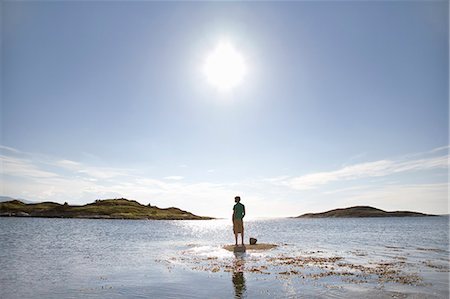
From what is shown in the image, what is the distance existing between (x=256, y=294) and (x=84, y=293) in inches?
305

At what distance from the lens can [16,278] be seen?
17641mm

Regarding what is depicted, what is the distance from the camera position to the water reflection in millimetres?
14241

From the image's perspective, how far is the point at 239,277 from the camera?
17.5 metres

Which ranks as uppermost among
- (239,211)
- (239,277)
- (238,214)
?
(239,211)

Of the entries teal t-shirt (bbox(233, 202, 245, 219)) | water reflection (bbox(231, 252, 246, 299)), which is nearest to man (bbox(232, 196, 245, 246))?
teal t-shirt (bbox(233, 202, 245, 219))

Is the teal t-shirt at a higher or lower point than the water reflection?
higher

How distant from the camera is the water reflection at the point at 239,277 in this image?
46.7 feet

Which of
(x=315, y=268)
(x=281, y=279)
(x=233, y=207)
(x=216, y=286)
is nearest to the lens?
(x=216, y=286)

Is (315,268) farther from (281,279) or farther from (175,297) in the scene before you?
(175,297)

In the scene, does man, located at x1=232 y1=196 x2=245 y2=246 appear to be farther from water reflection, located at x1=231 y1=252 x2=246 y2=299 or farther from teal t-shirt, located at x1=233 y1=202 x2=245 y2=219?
water reflection, located at x1=231 y1=252 x2=246 y2=299

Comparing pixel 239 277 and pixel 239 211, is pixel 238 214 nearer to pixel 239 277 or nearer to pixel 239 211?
pixel 239 211

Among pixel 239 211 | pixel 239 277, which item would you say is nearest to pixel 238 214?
pixel 239 211

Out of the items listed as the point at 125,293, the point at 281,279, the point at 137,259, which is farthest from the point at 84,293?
the point at 137,259

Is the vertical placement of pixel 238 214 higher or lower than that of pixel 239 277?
higher
